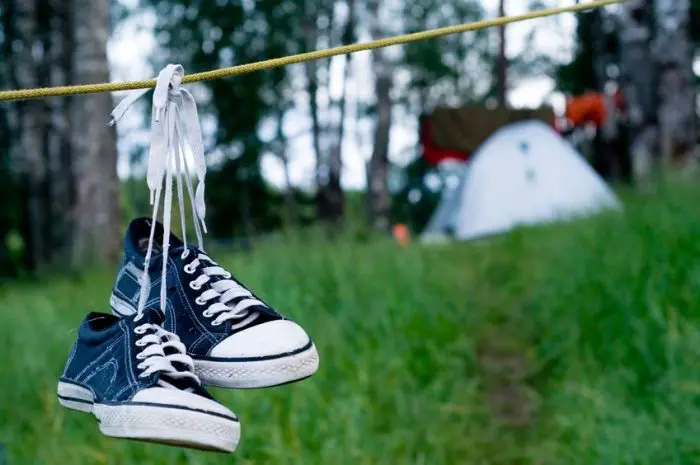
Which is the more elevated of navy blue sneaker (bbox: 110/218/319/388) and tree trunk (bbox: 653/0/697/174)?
tree trunk (bbox: 653/0/697/174)

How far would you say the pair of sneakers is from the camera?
50.6 inches

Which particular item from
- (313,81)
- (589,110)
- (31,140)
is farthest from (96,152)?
(313,81)

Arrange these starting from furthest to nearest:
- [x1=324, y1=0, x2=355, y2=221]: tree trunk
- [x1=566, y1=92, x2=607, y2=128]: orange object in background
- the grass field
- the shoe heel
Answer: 1. [x1=566, y1=92, x2=607, y2=128]: orange object in background
2. [x1=324, y1=0, x2=355, y2=221]: tree trunk
3. the grass field
4. the shoe heel

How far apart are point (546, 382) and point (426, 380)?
689 millimetres

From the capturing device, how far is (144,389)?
131 centimetres

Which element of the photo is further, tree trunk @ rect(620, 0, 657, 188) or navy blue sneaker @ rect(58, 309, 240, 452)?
tree trunk @ rect(620, 0, 657, 188)

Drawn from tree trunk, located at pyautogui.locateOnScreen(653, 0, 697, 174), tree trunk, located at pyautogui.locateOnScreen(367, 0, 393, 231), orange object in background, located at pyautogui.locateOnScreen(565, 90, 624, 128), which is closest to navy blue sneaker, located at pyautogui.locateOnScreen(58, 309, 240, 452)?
tree trunk, located at pyautogui.locateOnScreen(653, 0, 697, 174)

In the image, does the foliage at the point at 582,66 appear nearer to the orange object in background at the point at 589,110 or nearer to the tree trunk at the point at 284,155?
the orange object in background at the point at 589,110

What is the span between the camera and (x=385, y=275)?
5688 mm

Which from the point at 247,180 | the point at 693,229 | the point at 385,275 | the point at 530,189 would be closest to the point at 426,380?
the point at 385,275

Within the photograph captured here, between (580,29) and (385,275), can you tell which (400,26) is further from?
(385,275)

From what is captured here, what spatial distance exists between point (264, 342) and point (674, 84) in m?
7.23

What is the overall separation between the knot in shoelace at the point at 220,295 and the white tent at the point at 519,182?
27.1 feet

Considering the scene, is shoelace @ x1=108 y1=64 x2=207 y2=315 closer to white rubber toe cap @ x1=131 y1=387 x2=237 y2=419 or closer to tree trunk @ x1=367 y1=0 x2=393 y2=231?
white rubber toe cap @ x1=131 y1=387 x2=237 y2=419
